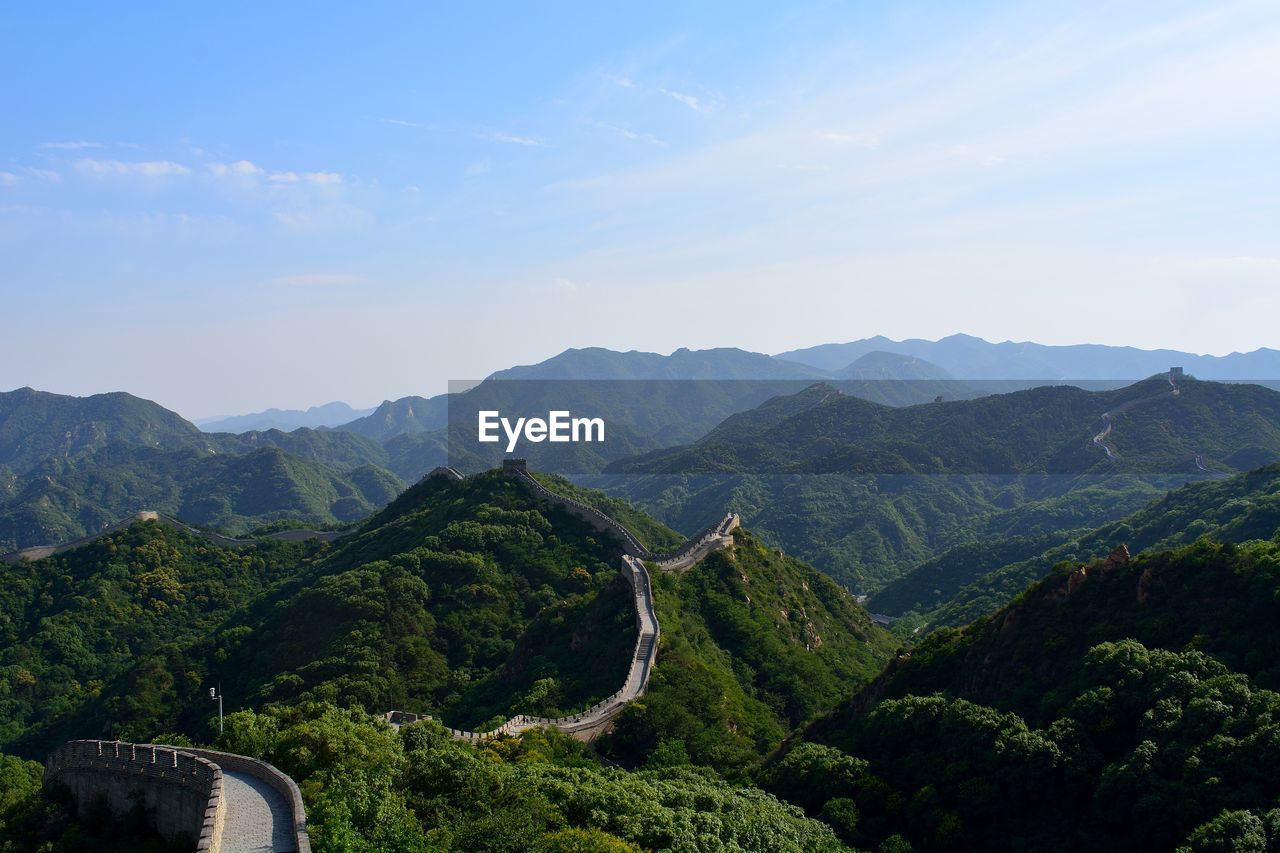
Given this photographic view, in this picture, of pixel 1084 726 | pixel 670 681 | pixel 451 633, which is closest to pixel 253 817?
pixel 1084 726

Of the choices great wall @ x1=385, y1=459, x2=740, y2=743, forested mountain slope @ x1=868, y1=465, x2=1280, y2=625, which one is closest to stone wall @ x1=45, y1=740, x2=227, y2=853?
great wall @ x1=385, y1=459, x2=740, y2=743

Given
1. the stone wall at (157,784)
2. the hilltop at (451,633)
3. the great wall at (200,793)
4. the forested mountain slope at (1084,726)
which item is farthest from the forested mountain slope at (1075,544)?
the stone wall at (157,784)

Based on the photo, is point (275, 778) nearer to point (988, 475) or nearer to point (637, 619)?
point (637, 619)

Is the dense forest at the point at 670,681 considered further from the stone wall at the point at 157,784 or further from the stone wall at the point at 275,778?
the stone wall at the point at 157,784

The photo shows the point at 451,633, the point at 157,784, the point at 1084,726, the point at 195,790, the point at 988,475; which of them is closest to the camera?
the point at 195,790

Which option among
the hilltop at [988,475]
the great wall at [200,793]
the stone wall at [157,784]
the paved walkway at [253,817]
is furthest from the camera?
the hilltop at [988,475]

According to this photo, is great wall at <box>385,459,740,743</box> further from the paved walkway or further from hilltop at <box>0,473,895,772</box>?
the paved walkway
